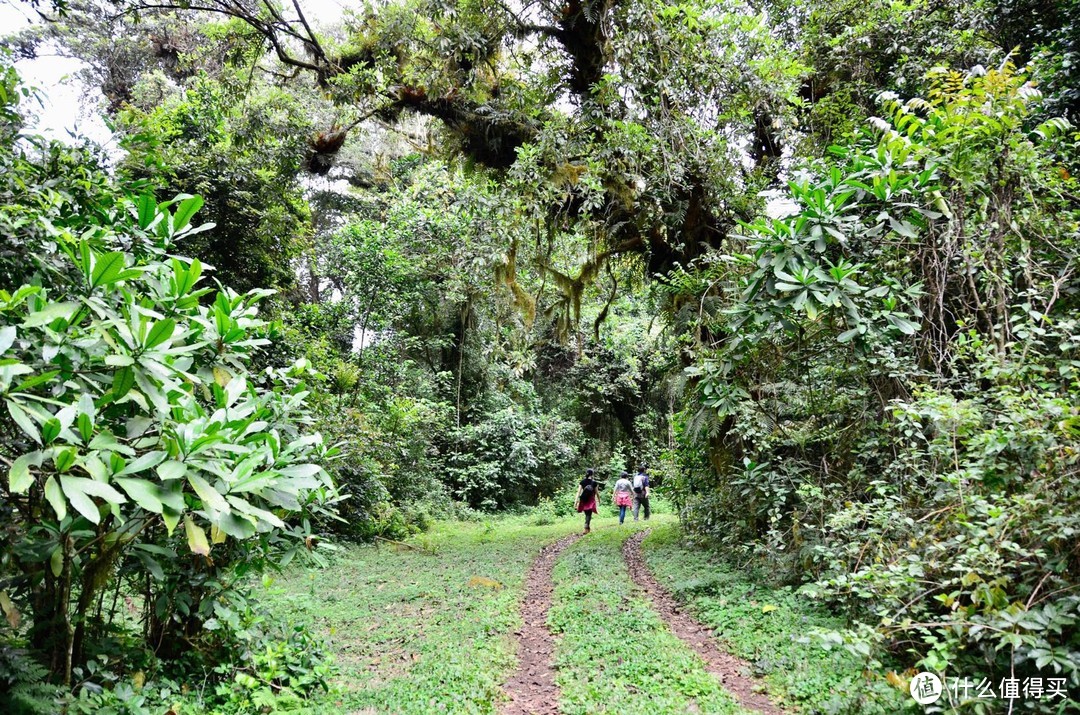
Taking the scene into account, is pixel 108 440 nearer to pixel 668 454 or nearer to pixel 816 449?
pixel 816 449

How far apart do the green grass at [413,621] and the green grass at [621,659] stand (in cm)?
56

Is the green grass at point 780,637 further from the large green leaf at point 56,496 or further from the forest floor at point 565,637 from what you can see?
the large green leaf at point 56,496

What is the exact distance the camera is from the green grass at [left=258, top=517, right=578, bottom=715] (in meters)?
4.16

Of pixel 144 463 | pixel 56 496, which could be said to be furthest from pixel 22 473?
pixel 144 463

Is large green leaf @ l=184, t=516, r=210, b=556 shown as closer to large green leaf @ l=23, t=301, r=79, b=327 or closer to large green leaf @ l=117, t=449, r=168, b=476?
large green leaf @ l=117, t=449, r=168, b=476

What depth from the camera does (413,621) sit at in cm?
594

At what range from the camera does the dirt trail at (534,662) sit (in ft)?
13.9

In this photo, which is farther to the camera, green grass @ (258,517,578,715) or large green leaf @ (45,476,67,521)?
green grass @ (258,517,578,715)

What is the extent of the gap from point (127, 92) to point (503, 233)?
1672cm

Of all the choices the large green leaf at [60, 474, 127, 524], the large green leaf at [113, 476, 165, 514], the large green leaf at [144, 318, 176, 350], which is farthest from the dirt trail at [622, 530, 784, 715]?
the large green leaf at [144, 318, 176, 350]

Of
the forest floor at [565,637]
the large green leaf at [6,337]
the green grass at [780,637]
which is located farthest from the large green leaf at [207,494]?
the green grass at [780,637]

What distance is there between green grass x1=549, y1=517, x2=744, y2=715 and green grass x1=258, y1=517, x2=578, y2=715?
56cm

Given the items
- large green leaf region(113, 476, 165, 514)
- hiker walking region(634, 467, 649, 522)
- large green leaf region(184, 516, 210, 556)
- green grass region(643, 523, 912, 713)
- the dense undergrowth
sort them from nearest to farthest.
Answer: large green leaf region(113, 476, 165, 514)
large green leaf region(184, 516, 210, 556)
the dense undergrowth
green grass region(643, 523, 912, 713)
hiker walking region(634, 467, 649, 522)

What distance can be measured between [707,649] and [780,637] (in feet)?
2.21
